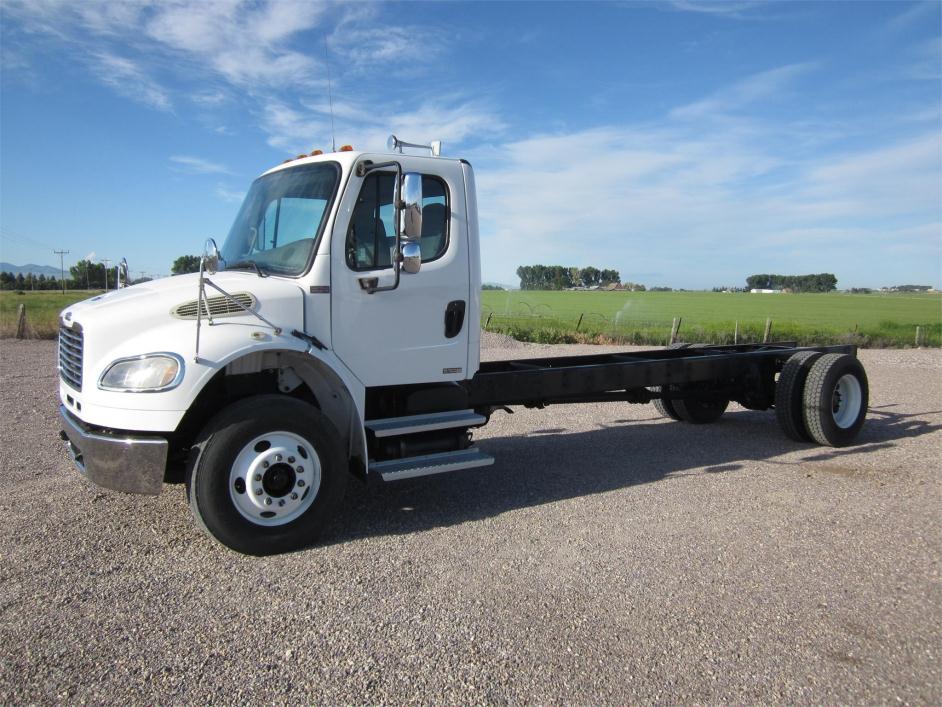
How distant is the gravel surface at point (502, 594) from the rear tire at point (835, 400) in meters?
0.96

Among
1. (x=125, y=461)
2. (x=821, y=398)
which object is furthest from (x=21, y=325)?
(x=821, y=398)

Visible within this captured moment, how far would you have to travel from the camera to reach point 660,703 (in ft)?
9.62

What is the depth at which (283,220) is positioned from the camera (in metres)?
5.11

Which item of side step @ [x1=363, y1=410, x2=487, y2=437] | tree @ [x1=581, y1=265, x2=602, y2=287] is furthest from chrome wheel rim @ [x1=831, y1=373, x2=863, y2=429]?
tree @ [x1=581, y1=265, x2=602, y2=287]

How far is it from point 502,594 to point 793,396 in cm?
528

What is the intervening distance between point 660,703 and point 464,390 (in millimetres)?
2962

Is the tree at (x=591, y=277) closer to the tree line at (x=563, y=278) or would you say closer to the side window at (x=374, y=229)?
the tree line at (x=563, y=278)

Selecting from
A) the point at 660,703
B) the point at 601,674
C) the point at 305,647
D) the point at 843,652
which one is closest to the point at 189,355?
the point at 305,647

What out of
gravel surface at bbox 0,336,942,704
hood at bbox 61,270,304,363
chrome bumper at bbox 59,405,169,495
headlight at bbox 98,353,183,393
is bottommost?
gravel surface at bbox 0,336,942,704

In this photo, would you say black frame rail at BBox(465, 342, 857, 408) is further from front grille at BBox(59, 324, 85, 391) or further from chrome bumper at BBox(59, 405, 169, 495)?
front grille at BBox(59, 324, 85, 391)

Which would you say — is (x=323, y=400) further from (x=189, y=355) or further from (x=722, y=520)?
(x=722, y=520)

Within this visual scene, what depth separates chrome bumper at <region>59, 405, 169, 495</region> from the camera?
4.13 metres

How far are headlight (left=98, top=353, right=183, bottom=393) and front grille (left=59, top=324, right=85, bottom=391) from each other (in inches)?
14.7

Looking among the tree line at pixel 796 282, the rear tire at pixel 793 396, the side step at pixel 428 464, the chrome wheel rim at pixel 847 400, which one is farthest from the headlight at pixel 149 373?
the tree line at pixel 796 282
